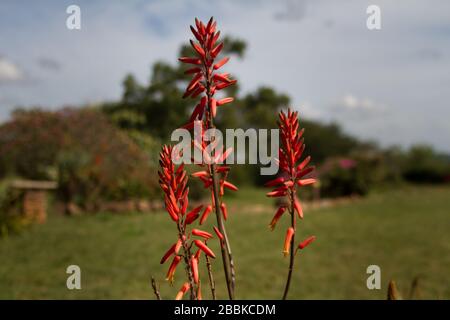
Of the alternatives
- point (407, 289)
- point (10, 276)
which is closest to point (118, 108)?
point (10, 276)

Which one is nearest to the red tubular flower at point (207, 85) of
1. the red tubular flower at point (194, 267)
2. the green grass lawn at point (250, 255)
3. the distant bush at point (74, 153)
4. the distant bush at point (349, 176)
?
the red tubular flower at point (194, 267)

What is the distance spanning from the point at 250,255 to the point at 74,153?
6.53 m

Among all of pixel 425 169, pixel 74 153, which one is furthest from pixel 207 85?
pixel 425 169

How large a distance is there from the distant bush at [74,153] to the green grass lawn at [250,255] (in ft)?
4.11

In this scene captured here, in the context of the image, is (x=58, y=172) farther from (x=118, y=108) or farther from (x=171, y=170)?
(x=171, y=170)

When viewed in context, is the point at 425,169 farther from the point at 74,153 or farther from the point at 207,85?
the point at 207,85

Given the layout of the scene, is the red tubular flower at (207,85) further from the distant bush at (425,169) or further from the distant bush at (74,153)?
the distant bush at (425,169)

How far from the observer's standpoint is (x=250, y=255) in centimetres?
798

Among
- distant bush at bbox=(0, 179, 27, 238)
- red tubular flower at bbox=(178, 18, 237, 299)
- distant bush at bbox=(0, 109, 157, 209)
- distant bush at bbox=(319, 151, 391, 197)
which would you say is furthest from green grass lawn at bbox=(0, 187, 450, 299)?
distant bush at bbox=(319, 151, 391, 197)

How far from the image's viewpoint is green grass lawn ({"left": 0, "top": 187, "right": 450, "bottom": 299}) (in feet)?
20.0

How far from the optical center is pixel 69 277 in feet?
21.3

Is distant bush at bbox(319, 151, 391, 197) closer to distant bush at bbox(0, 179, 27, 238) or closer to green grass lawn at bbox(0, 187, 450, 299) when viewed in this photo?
green grass lawn at bbox(0, 187, 450, 299)

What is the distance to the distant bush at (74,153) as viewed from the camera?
12.5m
